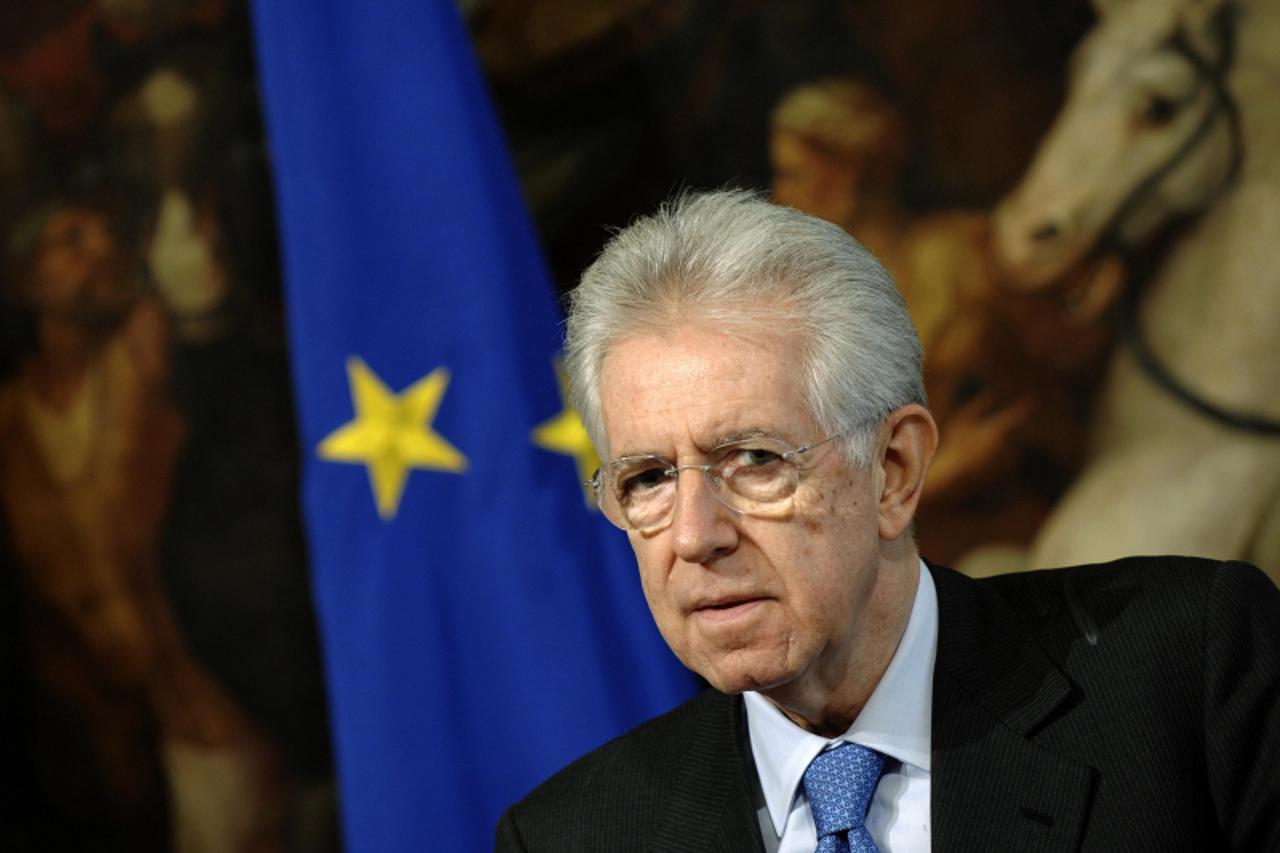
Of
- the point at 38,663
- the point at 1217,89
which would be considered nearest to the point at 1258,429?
the point at 1217,89

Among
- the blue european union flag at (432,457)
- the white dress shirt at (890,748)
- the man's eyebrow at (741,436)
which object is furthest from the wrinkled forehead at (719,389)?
the blue european union flag at (432,457)

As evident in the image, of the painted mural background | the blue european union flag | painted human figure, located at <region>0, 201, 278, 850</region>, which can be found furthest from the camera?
painted human figure, located at <region>0, 201, 278, 850</region>

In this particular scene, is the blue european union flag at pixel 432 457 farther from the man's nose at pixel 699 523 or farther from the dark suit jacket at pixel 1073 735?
the man's nose at pixel 699 523

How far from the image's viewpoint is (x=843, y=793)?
2035 millimetres

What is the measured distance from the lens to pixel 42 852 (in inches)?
191

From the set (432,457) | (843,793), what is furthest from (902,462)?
(432,457)

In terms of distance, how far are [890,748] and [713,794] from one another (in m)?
0.29

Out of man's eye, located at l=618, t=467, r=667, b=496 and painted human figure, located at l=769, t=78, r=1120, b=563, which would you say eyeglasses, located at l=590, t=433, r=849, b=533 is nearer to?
man's eye, located at l=618, t=467, r=667, b=496

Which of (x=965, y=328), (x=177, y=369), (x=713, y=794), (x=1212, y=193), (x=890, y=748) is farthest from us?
(x=177, y=369)

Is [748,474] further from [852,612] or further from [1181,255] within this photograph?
[1181,255]

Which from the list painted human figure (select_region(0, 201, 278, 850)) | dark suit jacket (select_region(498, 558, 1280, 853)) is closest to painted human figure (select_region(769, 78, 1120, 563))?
dark suit jacket (select_region(498, 558, 1280, 853))

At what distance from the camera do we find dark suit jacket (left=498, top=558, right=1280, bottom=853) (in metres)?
1.90

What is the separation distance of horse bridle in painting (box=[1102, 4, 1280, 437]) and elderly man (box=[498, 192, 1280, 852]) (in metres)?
1.71

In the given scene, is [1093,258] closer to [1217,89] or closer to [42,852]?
[1217,89]
